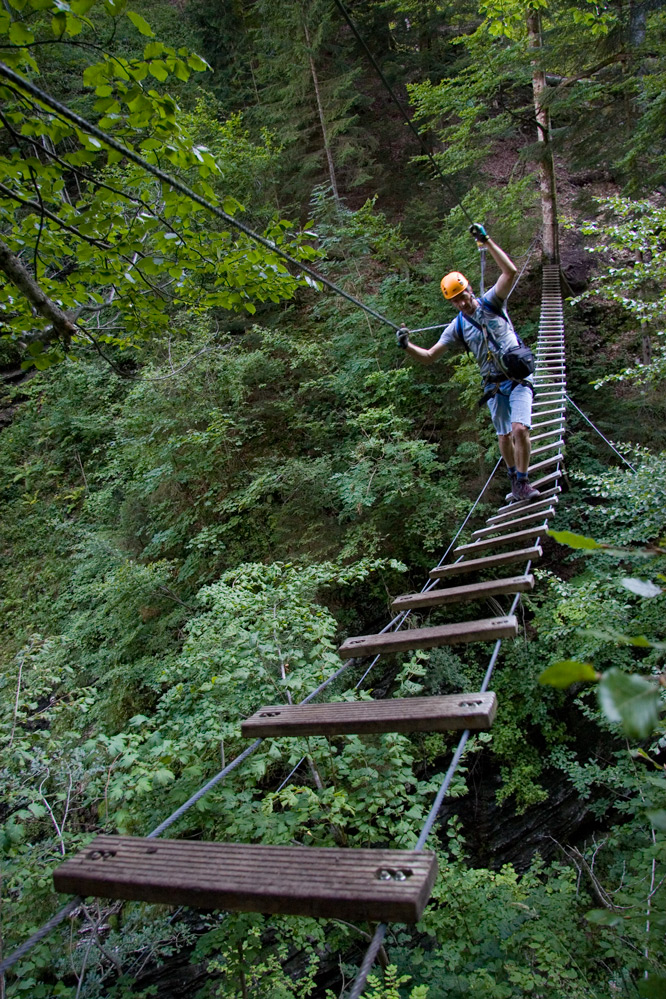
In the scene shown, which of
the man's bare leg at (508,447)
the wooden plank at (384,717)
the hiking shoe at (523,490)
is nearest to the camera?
the wooden plank at (384,717)

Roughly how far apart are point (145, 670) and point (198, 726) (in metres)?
2.23

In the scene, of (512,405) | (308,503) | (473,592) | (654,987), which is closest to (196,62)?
→ (473,592)

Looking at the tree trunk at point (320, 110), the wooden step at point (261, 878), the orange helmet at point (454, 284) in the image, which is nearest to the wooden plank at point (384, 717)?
the wooden step at point (261, 878)

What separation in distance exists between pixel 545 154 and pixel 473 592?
7583mm

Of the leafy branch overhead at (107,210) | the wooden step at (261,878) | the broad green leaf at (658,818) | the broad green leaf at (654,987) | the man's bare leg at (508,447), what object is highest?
the leafy branch overhead at (107,210)

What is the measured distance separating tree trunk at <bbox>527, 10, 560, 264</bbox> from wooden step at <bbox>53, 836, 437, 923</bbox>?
349 inches

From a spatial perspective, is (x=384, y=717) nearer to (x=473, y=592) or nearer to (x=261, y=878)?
(x=261, y=878)

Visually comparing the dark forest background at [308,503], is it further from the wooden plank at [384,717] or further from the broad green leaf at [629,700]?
the wooden plank at [384,717]

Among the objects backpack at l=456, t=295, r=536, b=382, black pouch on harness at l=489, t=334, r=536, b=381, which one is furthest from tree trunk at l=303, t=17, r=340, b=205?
black pouch on harness at l=489, t=334, r=536, b=381

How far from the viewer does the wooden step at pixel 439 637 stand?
1.97m

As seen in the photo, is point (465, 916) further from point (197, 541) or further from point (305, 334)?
point (305, 334)

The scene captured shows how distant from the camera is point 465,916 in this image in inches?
131

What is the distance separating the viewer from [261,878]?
1062 mm

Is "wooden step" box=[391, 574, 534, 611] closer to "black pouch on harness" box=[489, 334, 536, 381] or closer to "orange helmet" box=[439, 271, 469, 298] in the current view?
"black pouch on harness" box=[489, 334, 536, 381]
